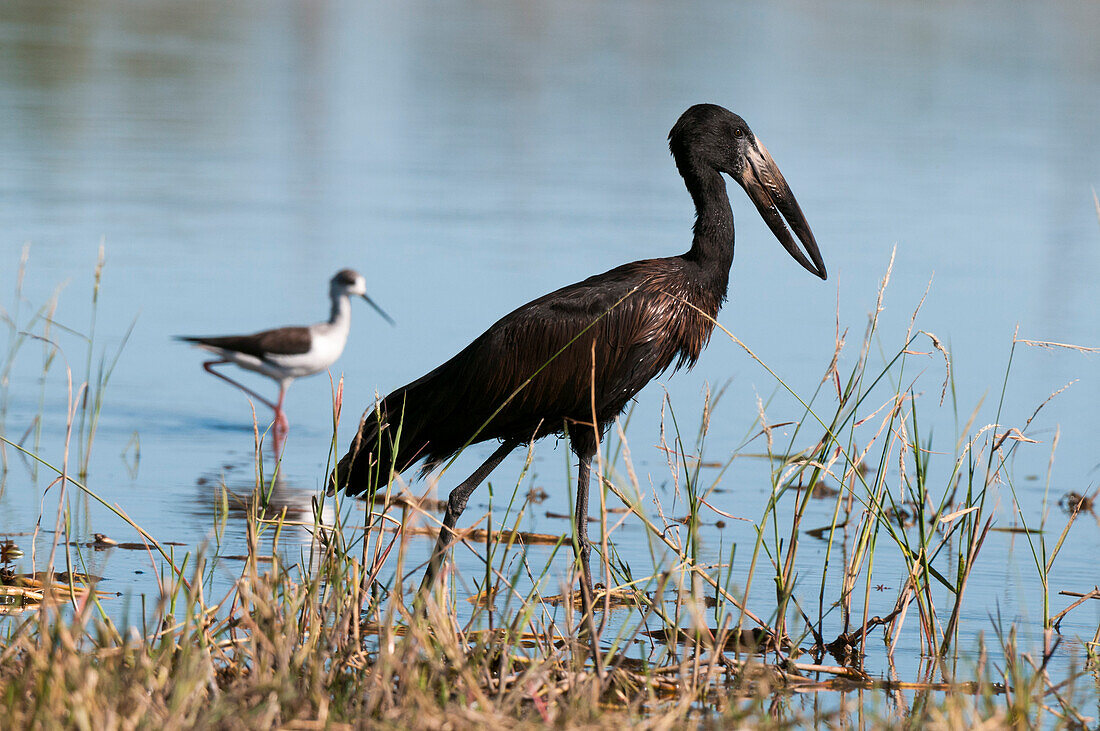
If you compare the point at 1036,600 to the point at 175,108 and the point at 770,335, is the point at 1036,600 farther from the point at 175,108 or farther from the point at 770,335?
the point at 175,108

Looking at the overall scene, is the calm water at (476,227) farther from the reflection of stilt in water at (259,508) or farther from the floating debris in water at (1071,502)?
the floating debris in water at (1071,502)

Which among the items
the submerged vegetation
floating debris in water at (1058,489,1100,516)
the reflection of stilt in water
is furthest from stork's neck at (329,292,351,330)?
floating debris in water at (1058,489,1100,516)

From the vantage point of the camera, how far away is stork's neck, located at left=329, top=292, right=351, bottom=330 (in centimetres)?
816

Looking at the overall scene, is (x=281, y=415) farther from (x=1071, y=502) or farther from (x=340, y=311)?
(x=1071, y=502)

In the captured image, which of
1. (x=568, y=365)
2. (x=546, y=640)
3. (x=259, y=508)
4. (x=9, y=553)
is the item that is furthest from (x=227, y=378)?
(x=546, y=640)

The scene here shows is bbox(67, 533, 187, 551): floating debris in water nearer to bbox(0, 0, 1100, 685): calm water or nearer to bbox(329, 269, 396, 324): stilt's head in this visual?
bbox(0, 0, 1100, 685): calm water

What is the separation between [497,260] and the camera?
11062 millimetres

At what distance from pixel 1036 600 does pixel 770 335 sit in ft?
12.6

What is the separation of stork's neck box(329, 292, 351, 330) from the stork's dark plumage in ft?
9.95

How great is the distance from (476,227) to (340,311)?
14.3 feet

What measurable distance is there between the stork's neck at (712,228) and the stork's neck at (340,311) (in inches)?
128

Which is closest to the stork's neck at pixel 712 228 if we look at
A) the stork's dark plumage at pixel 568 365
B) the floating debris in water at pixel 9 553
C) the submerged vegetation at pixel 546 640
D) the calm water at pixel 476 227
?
the stork's dark plumage at pixel 568 365

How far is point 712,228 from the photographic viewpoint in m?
5.16

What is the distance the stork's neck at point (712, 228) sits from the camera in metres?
5.14
